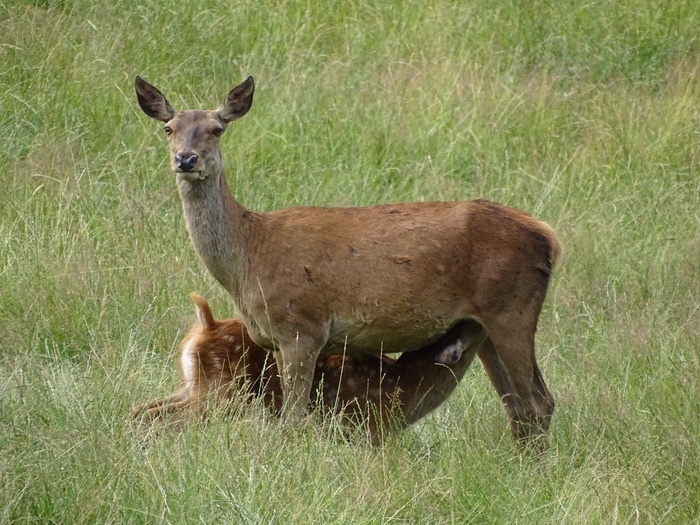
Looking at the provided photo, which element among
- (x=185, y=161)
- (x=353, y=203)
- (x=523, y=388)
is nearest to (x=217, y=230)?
(x=185, y=161)

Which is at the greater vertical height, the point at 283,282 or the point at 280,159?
the point at 283,282

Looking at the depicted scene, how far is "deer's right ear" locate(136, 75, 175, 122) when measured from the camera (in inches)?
303

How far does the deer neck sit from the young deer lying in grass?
8.3 inches

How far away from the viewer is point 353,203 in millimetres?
10141

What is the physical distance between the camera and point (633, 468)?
20.7 ft

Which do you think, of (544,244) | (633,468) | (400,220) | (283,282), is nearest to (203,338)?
(283,282)

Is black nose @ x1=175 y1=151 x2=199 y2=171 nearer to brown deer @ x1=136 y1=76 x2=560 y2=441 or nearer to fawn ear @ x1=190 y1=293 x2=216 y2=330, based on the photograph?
brown deer @ x1=136 y1=76 x2=560 y2=441

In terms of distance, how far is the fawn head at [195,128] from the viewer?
7211 millimetres

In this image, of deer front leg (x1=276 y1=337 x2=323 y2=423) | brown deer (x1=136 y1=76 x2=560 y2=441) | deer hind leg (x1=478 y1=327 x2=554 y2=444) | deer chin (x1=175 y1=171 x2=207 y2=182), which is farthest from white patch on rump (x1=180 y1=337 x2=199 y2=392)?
deer hind leg (x1=478 y1=327 x2=554 y2=444)

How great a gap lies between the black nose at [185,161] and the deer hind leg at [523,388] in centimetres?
169

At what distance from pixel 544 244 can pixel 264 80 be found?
457 cm

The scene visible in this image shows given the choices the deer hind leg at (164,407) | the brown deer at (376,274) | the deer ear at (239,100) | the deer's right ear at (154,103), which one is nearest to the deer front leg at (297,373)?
the brown deer at (376,274)

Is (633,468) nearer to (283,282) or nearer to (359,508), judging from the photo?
(359,508)

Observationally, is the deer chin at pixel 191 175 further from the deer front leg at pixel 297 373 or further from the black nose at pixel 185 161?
the deer front leg at pixel 297 373
